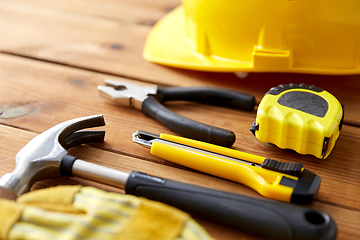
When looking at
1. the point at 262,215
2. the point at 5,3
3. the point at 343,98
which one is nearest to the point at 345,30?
the point at 343,98

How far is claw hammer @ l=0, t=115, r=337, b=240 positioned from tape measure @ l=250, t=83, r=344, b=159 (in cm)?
16

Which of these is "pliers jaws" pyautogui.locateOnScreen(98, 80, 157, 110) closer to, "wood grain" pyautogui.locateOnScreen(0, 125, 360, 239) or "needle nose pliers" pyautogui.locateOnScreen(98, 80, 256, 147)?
"needle nose pliers" pyautogui.locateOnScreen(98, 80, 256, 147)

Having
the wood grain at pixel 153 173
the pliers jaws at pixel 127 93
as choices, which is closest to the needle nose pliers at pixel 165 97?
the pliers jaws at pixel 127 93

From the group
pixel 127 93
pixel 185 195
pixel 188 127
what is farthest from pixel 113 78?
pixel 185 195

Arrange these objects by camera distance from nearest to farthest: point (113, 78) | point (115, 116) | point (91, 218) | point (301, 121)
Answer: point (91, 218) < point (301, 121) < point (115, 116) < point (113, 78)

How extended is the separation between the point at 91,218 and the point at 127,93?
0.36 m

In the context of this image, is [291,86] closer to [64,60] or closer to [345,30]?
[345,30]

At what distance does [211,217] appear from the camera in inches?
20.6

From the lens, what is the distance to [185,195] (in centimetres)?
53

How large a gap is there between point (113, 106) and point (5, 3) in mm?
695

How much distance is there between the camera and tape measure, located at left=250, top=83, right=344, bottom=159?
24.8 inches

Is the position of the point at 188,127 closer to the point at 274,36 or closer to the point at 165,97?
the point at 165,97

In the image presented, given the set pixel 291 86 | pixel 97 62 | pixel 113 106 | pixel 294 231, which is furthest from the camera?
pixel 97 62

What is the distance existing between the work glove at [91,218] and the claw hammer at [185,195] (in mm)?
27
